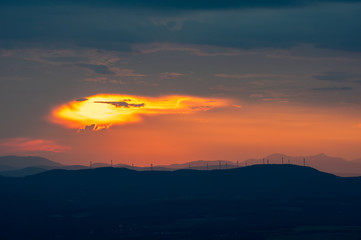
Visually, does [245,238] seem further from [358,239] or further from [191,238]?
[358,239]

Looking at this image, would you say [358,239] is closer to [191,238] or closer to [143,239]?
[191,238]

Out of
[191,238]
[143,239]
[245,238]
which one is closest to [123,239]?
[143,239]

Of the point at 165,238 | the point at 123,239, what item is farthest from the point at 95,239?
the point at 165,238

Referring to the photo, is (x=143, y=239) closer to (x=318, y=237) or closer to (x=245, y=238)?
(x=245, y=238)

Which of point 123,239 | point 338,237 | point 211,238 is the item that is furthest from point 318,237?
point 123,239

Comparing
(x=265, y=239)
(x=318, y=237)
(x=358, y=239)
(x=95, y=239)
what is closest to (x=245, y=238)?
(x=265, y=239)
